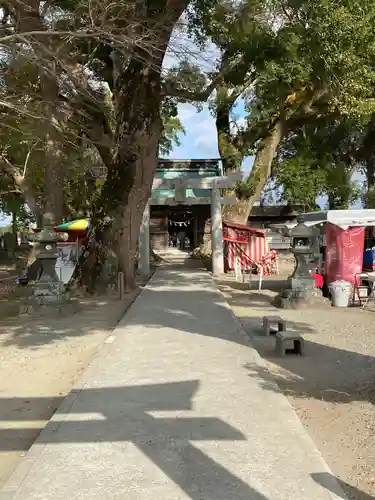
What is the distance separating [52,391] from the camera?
6477 millimetres

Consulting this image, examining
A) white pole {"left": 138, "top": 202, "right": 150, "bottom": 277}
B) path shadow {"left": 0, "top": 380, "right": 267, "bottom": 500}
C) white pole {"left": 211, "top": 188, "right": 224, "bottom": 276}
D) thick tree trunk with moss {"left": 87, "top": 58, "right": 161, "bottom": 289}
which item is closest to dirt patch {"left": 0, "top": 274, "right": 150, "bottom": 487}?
path shadow {"left": 0, "top": 380, "right": 267, "bottom": 500}

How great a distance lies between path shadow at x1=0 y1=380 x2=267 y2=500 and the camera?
11.9 ft

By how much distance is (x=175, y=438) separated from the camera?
435 cm

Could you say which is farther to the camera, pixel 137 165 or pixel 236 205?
pixel 236 205

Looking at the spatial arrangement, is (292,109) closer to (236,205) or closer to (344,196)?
(236,205)

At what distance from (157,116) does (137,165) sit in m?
1.44

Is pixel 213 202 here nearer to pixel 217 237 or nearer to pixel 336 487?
pixel 217 237

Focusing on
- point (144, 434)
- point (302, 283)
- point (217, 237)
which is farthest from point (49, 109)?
point (144, 434)

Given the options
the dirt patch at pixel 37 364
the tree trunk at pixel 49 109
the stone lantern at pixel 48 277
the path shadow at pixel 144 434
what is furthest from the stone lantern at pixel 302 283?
the path shadow at pixel 144 434

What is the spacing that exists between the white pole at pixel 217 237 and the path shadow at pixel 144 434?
16252mm

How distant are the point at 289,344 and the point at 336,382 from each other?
153cm

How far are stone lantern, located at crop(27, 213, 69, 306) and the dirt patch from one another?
2.08 feet

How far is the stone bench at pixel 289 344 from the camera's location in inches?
309

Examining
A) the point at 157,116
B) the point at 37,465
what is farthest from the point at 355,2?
the point at 37,465
